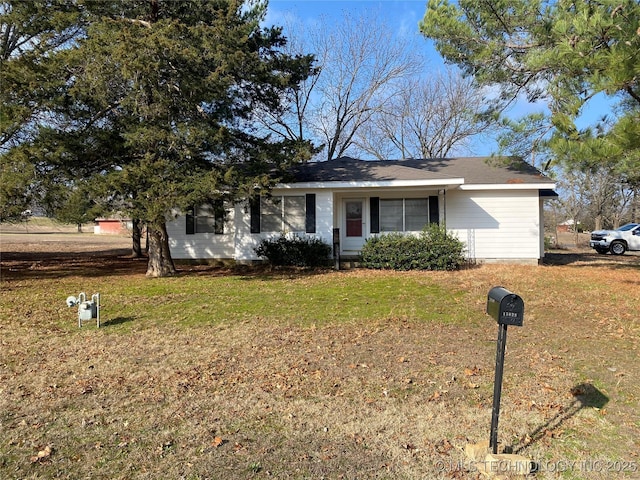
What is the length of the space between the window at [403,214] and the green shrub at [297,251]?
7.69 ft

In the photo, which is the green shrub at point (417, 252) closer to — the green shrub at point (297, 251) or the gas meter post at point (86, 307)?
the green shrub at point (297, 251)

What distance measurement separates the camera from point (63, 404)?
3.65 meters

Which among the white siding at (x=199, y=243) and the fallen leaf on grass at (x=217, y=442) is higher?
the white siding at (x=199, y=243)

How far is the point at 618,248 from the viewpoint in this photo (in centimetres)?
2012

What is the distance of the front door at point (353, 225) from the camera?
14469 millimetres

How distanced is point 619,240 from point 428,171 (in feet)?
38.8

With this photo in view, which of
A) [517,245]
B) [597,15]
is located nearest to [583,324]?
[597,15]

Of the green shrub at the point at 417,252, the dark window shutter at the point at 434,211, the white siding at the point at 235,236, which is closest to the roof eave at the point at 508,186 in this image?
the dark window shutter at the point at 434,211

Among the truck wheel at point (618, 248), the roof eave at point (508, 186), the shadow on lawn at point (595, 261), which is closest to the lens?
the roof eave at point (508, 186)

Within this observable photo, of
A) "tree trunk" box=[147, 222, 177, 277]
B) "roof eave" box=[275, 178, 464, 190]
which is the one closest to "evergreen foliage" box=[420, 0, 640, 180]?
"roof eave" box=[275, 178, 464, 190]

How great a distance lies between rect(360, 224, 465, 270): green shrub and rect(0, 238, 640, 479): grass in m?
4.48

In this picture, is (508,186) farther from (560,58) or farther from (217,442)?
(217,442)

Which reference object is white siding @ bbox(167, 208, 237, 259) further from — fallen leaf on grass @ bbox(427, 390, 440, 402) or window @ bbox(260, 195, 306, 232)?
fallen leaf on grass @ bbox(427, 390, 440, 402)

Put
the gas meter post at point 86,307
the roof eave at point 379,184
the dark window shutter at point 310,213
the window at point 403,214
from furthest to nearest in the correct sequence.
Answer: the window at point 403,214, the dark window shutter at point 310,213, the roof eave at point 379,184, the gas meter post at point 86,307
